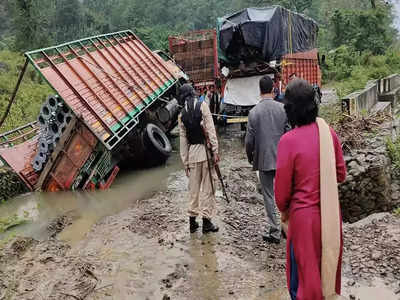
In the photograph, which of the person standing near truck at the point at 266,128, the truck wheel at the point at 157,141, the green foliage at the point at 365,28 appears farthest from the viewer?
the green foliage at the point at 365,28

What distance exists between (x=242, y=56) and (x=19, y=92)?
31.8 ft

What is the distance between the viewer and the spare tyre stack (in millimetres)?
7500

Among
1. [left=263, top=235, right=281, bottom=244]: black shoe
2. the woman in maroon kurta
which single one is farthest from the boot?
the woman in maroon kurta

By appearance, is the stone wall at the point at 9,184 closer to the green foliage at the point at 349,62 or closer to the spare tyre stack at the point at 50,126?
the spare tyre stack at the point at 50,126

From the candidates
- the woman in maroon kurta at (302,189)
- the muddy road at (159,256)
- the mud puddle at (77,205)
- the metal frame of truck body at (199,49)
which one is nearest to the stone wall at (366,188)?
the muddy road at (159,256)

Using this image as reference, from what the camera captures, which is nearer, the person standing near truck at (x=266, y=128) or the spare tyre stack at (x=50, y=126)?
the person standing near truck at (x=266, y=128)

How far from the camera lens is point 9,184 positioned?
8.12 meters

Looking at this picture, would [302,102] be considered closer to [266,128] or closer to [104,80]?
[266,128]

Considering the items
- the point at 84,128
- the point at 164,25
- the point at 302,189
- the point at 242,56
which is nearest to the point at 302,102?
the point at 302,189

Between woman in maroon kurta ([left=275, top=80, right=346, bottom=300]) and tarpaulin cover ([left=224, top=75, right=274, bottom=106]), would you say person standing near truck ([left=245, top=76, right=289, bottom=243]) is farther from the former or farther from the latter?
tarpaulin cover ([left=224, top=75, right=274, bottom=106])

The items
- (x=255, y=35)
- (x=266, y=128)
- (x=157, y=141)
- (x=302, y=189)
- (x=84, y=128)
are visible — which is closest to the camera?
(x=302, y=189)

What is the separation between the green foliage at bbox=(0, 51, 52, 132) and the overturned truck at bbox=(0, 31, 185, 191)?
12.4 feet

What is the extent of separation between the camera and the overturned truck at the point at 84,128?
7316 mm

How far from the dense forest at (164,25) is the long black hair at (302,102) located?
1073 cm
